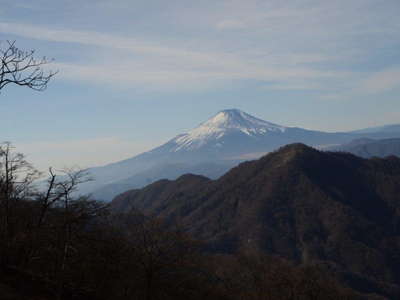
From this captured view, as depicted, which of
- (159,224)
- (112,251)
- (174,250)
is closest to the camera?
(112,251)

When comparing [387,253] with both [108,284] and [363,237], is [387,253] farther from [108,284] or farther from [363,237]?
[108,284]

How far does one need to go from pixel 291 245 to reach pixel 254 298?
14462cm

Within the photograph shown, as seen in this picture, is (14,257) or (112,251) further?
(112,251)

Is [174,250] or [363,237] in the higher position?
[174,250]

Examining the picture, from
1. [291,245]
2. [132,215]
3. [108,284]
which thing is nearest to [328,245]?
[291,245]

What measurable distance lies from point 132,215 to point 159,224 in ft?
20.9

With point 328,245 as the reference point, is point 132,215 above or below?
above

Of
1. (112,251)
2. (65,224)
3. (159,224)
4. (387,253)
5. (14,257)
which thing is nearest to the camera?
(65,224)

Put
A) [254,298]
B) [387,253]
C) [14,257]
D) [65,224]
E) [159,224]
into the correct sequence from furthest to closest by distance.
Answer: [387,253], [254,298], [159,224], [14,257], [65,224]

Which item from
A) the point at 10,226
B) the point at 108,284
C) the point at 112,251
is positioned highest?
the point at 10,226

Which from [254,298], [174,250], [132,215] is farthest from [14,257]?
[254,298]

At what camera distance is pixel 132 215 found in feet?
130

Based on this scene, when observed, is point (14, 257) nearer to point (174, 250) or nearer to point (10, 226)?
point (10, 226)

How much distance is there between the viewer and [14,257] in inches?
941
